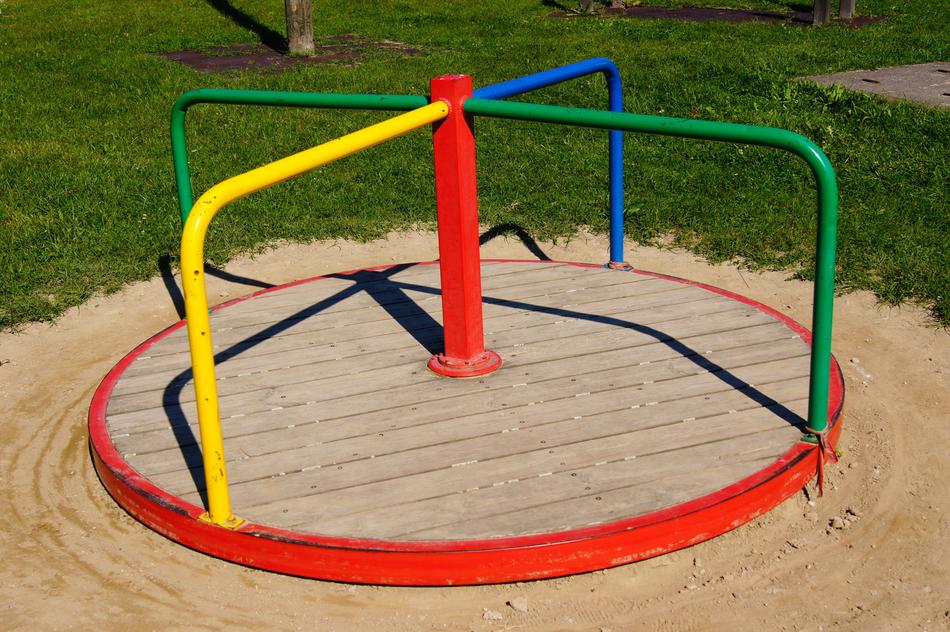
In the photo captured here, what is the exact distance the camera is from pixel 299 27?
10.7 metres

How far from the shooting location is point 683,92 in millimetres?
8195

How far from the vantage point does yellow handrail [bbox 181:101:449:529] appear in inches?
108

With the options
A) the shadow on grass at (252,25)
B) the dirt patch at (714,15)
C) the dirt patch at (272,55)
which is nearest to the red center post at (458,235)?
the dirt patch at (272,55)

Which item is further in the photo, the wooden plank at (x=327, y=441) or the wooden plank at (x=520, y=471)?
the wooden plank at (x=327, y=441)

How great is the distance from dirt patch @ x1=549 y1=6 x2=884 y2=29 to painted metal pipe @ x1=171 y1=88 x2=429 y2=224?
8.59 metres

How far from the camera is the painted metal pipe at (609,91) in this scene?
12.7 ft

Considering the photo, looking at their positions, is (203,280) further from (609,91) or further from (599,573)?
(609,91)

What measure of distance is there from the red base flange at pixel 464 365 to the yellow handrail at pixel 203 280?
41.0 inches

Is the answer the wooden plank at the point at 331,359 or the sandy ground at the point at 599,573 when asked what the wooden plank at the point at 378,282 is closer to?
the wooden plank at the point at 331,359

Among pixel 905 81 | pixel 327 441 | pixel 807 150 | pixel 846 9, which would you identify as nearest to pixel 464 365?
pixel 327 441

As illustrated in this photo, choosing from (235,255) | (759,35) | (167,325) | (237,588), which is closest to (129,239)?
(235,255)

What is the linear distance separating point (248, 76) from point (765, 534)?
24.8 ft

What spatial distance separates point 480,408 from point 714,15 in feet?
32.5

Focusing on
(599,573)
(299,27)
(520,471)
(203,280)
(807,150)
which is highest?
(807,150)
